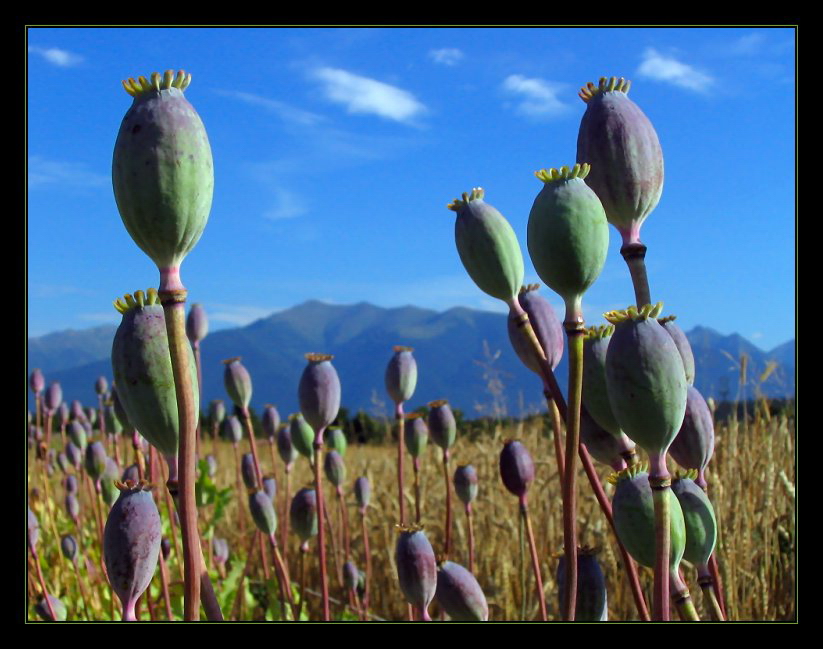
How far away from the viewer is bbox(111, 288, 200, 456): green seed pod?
2.95 ft

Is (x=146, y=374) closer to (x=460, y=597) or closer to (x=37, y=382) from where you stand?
(x=460, y=597)

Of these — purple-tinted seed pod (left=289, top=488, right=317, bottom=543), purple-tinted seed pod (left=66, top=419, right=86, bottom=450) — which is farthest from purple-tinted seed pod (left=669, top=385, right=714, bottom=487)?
purple-tinted seed pod (left=66, top=419, right=86, bottom=450)

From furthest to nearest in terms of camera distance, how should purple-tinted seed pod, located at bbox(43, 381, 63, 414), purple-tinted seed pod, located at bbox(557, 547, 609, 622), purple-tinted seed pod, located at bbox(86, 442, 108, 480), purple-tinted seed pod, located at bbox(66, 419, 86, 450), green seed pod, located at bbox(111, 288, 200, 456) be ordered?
purple-tinted seed pod, located at bbox(43, 381, 63, 414), purple-tinted seed pod, located at bbox(66, 419, 86, 450), purple-tinted seed pod, located at bbox(86, 442, 108, 480), purple-tinted seed pod, located at bbox(557, 547, 609, 622), green seed pod, located at bbox(111, 288, 200, 456)

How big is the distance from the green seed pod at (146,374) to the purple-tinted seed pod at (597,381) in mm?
528

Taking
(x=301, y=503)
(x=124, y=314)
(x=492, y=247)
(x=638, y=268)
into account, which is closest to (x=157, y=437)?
(x=124, y=314)

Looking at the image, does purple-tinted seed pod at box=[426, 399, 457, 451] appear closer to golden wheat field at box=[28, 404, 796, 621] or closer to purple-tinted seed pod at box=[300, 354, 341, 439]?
golden wheat field at box=[28, 404, 796, 621]

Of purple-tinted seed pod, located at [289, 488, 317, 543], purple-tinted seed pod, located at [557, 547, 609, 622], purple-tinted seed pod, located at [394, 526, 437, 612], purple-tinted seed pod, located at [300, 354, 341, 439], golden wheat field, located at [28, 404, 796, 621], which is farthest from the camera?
golden wheat field, located at [28, 404, 796, 621]

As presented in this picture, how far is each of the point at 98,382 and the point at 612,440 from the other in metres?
3.63

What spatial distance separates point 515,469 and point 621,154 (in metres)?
0.87

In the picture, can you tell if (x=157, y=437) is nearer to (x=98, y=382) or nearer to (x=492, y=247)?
(x=492, y=247)

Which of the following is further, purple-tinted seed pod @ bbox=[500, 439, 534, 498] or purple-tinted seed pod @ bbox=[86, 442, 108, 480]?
purple-tinted seed pod @ bbox=[86, 442, 108, 480]

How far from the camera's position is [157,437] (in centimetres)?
92

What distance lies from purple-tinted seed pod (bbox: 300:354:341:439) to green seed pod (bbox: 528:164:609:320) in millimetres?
826

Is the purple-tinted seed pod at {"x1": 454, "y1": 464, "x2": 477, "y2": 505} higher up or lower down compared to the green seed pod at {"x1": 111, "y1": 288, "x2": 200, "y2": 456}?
lower down
